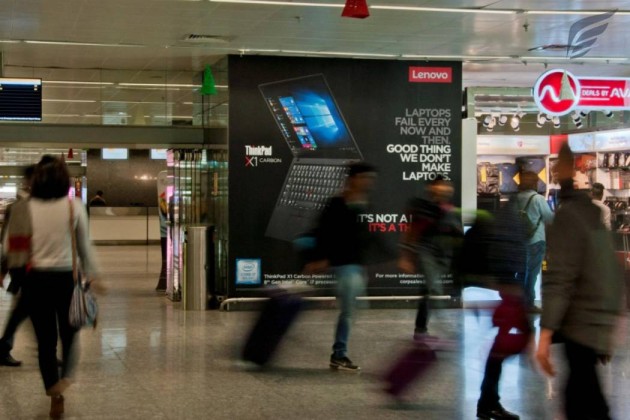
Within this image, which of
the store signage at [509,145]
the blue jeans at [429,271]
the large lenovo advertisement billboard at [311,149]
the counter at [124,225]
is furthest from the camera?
the counter at [124,225]

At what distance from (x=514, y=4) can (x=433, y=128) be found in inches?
152

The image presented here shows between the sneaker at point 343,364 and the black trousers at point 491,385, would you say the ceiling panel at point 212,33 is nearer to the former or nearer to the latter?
the sneaker at point 343,364

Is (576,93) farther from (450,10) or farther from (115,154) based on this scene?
(115,154)

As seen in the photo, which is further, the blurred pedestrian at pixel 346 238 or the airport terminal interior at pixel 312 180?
the blurred pedestrian at pixel 346 238

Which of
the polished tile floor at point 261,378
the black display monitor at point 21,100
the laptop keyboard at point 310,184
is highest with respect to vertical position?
the black display monitor at point 21,100

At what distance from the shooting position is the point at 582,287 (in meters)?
4.46

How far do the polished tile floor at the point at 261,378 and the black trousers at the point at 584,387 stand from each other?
209 centimetres

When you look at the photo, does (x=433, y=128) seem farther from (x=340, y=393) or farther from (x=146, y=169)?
(x=146, y=169)

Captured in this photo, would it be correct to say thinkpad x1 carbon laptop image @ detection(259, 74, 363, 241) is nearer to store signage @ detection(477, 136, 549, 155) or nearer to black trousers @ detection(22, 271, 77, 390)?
store signage @ detection(477, 136, 549, 155)

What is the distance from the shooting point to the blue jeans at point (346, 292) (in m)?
7.95

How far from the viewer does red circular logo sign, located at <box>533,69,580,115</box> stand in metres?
12.7

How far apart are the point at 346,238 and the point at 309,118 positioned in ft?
17.4

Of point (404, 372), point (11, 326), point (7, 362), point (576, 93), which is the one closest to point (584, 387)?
point (404, 372)

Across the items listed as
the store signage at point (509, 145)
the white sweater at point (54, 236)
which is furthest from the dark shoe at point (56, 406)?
the store signage at point (509, 145)
